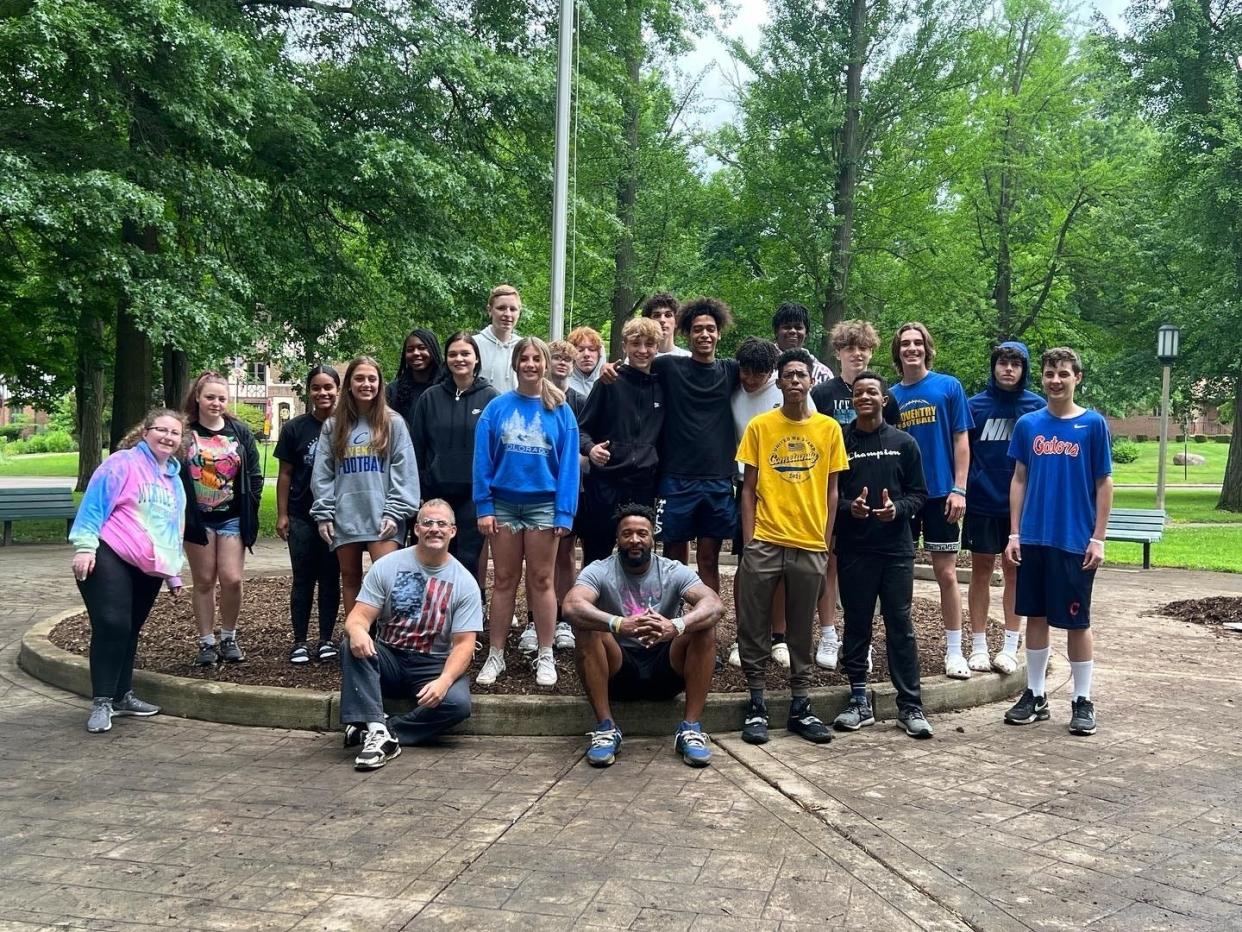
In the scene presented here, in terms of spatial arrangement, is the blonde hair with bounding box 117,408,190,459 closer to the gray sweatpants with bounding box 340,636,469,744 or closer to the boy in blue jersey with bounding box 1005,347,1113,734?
the gray sweatpants with bounding box 340,636,469,744

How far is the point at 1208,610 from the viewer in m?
10.4

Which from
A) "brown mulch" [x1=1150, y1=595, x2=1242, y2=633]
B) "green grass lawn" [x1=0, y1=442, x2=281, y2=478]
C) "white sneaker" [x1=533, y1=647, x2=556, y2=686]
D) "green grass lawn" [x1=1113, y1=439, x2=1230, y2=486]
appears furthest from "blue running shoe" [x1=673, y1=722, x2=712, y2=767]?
"green grass lawn" [x1=1113, y1=439, x2=1230, y2=486]

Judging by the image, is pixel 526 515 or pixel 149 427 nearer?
pixel 149 427

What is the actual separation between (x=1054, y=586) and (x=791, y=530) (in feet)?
5.27

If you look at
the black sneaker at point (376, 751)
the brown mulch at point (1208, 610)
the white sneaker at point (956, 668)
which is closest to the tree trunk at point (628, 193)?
the brown mulch at point (1208, 610)

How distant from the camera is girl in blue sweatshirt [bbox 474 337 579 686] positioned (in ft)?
20.1

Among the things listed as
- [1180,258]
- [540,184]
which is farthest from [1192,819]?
[1180,258]

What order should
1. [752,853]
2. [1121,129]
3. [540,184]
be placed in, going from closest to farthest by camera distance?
[752,853] < [540,184] < [1121,129]

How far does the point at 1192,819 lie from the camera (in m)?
4.52

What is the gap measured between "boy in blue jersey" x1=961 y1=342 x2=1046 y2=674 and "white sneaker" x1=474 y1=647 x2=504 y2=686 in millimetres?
3094

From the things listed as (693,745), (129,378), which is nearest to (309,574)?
(693,745)

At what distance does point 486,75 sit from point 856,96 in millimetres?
9465

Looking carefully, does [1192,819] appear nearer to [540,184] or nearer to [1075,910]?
[1075,910]

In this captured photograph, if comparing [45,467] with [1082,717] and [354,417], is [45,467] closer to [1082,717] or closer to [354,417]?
[354,417]
